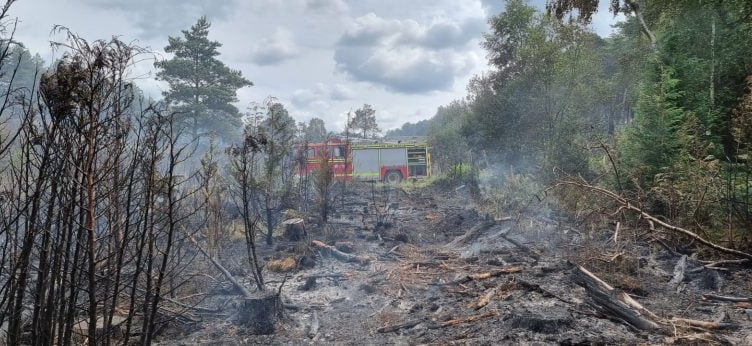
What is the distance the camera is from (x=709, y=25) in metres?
9.98

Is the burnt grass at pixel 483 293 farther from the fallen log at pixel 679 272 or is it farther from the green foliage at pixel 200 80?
the green foliage at pixel 200 80

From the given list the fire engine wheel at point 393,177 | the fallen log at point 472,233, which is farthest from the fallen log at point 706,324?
the fire engine wheel at point 393,177

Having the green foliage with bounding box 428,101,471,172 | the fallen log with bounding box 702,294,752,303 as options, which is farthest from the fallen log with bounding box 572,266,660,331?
the green foliage with bounding box 428,101,471,172

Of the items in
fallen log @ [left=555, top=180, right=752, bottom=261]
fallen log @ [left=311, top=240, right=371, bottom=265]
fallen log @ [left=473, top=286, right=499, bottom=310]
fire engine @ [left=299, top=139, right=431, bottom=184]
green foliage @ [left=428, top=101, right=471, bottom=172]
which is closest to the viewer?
fallen log @ [left=555, top=180, right=752, bottom=261]

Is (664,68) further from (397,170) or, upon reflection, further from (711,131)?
(397,170)

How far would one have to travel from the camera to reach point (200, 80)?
30.7 metres

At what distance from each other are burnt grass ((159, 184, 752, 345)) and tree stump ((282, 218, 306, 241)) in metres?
0.40

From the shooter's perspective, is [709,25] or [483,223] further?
[483,223]

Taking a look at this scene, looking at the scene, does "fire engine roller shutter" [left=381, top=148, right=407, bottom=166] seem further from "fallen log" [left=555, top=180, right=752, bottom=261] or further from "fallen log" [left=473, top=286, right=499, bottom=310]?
"fallen log" [left=555, top=180, right=752, bottom=261]

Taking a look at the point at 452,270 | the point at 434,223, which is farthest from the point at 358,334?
the point at 434,223

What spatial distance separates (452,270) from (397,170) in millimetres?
18021

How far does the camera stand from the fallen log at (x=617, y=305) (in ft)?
15.9

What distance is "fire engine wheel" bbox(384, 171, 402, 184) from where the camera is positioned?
86.3 feet

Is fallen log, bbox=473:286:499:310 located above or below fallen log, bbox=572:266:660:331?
below
